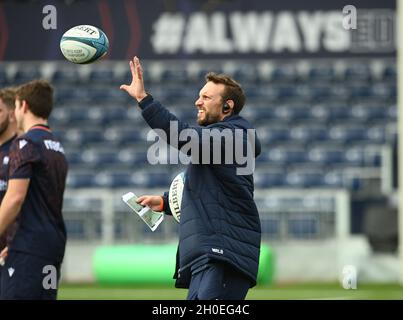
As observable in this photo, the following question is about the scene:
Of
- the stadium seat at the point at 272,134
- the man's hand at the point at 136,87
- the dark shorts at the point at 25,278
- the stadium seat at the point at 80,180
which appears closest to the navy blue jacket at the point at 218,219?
the man's hand at the point at 136,87

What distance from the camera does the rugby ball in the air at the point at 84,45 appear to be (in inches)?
284

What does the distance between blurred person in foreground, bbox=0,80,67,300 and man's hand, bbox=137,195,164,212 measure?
68 centimetres

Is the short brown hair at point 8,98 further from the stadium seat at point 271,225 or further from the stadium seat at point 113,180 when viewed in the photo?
the stadium seat at point 113,180

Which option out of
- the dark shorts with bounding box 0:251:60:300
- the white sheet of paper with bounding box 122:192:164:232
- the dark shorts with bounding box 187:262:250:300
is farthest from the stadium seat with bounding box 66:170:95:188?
the dark shorts with bounding box 187:262:250:300

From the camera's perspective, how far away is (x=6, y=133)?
7.74 metres

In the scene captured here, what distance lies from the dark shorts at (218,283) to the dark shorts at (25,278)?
3.98 ft

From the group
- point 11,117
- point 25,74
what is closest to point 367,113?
point 25,74

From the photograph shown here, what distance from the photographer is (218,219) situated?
6223mm

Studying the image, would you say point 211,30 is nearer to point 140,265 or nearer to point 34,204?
point 140,265

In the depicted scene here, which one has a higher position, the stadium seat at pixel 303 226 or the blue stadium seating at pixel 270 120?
the blue stadium seating at pixel 270 120

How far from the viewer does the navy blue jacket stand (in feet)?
20.4

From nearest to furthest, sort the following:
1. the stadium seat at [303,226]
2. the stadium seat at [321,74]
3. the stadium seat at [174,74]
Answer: the stadium seat at [303,226], the stadium seat at [321,74], the stadium seat at [174,74]

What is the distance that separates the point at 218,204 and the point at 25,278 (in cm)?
151
